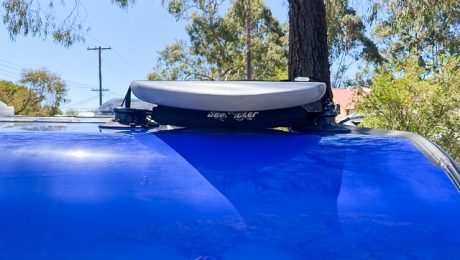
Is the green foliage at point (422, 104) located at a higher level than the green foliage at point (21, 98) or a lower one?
higher

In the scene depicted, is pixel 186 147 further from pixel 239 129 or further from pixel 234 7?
pixel 234 7

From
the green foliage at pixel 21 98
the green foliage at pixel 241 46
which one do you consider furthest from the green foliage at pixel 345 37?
the green foliage at pixel 21 98

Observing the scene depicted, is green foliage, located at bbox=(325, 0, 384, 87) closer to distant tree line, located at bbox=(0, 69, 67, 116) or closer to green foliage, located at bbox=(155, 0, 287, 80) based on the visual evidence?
green foliage, located at bbox=(155, 0, 287, 80)

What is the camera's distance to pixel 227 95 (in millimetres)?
1978

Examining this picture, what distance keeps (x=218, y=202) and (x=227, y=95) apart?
1.81ft

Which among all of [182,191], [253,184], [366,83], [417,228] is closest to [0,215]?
[182,191]

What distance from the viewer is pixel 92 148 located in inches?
73.7

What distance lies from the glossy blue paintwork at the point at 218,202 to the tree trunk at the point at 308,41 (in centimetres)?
363

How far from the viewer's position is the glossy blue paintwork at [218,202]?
1.45m

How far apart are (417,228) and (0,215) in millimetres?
1318

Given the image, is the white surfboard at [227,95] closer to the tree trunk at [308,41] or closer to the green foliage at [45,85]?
the tree trunk at [308,41]

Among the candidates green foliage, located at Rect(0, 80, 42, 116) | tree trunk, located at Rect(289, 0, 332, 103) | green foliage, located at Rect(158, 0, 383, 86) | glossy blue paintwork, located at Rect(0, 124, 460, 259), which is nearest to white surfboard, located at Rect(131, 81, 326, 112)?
glossy blue paintwork, located at Rect(0, 124, 460, 259)

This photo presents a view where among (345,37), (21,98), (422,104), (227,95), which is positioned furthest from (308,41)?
(21,98)

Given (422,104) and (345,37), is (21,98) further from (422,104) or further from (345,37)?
(422,104)
